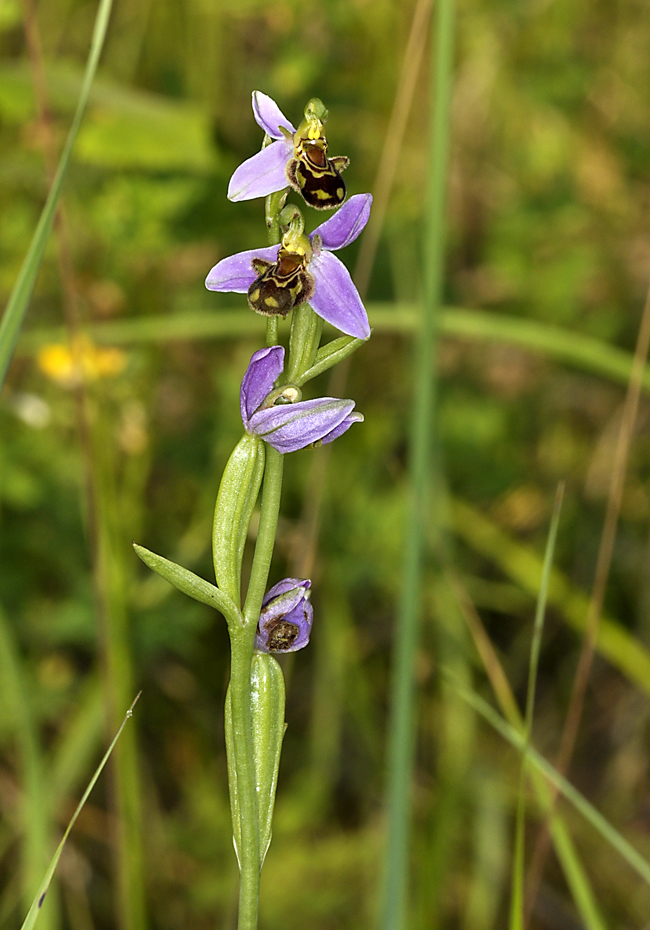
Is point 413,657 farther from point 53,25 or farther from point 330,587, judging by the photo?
point 53,25

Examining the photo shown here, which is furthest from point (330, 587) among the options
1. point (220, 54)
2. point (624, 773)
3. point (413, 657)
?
point (220, 54)

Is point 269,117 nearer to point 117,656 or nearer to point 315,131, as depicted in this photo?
point 315,131

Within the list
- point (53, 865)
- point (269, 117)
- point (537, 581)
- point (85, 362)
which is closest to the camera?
point (53, 865)

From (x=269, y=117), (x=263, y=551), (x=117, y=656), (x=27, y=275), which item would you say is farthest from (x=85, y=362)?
(x=263, y=551)

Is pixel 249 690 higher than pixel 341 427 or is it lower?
Answer: lower

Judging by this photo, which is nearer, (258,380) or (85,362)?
(258,380)

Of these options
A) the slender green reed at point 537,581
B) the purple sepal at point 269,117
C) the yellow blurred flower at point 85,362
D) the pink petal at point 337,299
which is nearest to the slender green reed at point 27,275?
the purple sepal at point 269,117

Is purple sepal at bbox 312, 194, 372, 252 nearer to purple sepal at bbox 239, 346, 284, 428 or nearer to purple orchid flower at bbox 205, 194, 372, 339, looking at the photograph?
purple orchid flower at bbox 205, 194, 372, 339
